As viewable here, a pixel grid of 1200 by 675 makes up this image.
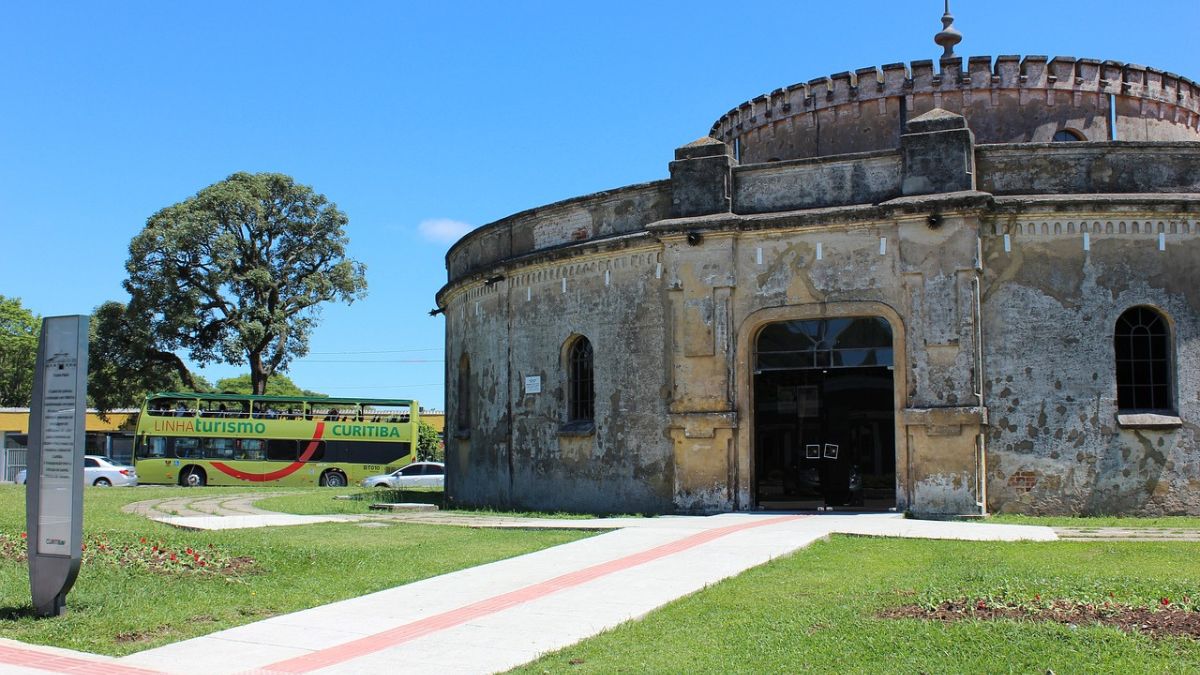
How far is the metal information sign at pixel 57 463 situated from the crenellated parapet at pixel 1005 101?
Answer: 1618 centimetres

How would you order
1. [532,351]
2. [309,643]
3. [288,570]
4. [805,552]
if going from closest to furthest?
1. [309,643]
2. [288,570]
3. [805,552]
4. [532,351]

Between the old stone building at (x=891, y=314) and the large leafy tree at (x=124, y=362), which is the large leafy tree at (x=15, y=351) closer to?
the large leafy tree at (x=124, y=362)

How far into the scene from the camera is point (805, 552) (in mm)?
12914

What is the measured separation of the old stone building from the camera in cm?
1702

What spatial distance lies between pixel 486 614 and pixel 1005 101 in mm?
16576

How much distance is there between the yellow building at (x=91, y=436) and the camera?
51.4 meters

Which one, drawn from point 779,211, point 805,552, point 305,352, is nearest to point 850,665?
point 805,552

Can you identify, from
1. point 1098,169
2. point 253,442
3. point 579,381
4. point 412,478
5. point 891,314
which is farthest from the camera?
point 253,442

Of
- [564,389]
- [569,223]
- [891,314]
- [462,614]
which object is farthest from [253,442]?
[462,614]

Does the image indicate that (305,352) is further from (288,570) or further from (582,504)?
(288,570)

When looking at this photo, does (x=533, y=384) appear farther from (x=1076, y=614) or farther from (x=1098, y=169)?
(x=1076, y=614)

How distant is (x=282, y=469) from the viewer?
4141 cm

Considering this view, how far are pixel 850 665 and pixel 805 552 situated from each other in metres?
5.75

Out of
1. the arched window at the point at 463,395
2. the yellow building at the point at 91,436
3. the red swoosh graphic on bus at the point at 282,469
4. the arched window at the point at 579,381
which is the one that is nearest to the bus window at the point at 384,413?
the red swoosh graphic on bus at the point at 282,469
